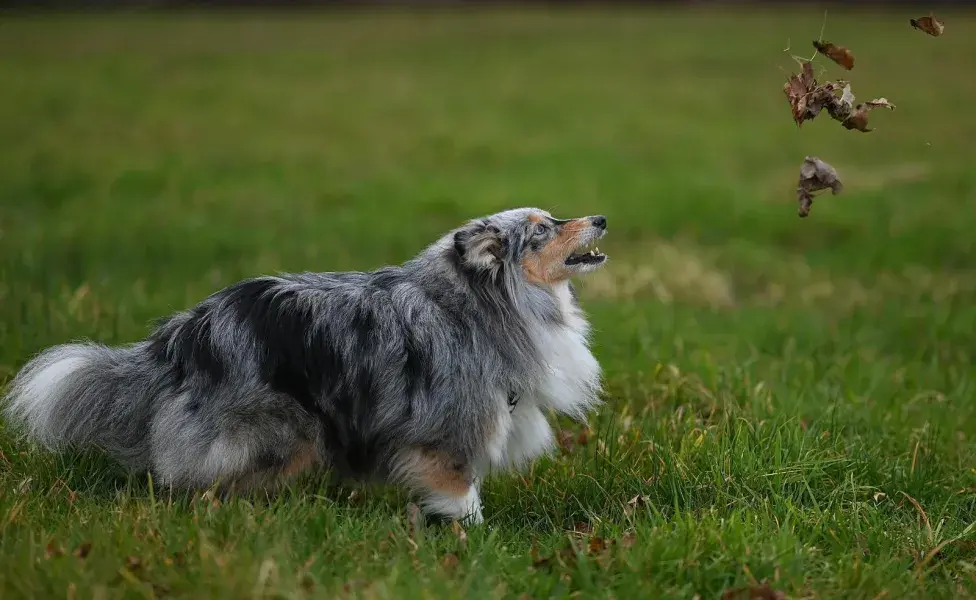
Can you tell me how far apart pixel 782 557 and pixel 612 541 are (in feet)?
2.23

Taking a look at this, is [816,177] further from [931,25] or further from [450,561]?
[450,561]

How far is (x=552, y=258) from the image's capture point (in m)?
4.92

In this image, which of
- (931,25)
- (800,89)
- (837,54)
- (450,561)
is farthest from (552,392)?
(931,25)

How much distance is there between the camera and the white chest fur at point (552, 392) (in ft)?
15.9

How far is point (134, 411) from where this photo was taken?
467 centimetres

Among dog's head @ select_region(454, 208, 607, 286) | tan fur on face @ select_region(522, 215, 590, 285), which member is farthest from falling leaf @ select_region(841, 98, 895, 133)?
tan fur on face @ select_region(522, 215, 590, 285)

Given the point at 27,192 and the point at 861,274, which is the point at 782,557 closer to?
the point at 861,274

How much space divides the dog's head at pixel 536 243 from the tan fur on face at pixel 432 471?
89 centimetres

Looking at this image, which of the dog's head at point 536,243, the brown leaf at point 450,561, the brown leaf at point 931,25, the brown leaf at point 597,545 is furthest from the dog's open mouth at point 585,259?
the brown leaf at point 931,25

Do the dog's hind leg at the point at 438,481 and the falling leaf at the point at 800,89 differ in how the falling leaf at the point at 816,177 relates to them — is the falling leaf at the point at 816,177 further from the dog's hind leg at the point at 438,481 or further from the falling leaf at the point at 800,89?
the dog's hind leg at the point at 438,481

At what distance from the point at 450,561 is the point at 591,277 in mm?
5876

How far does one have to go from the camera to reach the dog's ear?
4727 millimetres

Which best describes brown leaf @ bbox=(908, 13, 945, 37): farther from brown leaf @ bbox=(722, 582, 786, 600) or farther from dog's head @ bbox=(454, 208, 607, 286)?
brown leaf @ bbox=(722, 582, 786, 600)

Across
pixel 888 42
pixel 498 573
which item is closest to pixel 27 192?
pixel 498 573
